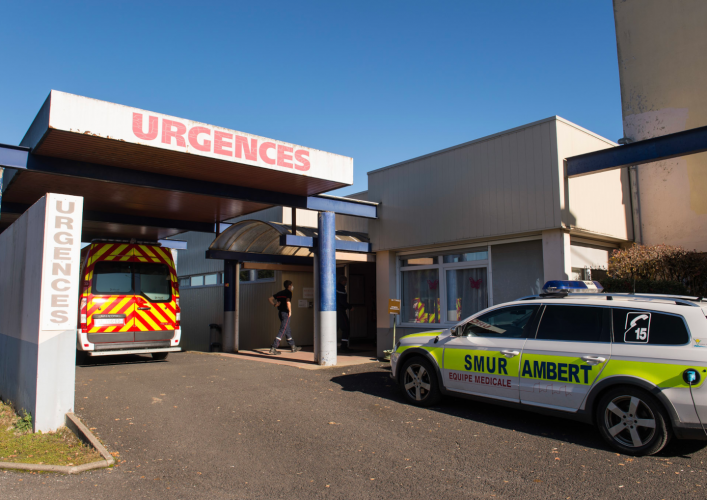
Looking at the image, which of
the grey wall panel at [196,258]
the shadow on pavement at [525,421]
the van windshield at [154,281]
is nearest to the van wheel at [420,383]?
the shadow on pavement at [525,421]

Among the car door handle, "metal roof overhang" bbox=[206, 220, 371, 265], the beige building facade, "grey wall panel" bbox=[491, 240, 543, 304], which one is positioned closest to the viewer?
the car door handle

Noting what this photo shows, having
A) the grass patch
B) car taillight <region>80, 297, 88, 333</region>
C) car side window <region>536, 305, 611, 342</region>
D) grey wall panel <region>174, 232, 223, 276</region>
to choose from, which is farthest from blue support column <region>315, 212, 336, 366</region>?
grey wall panel <region>174, 232, 223, 276</region>

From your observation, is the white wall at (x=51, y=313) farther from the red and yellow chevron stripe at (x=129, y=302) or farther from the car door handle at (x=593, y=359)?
the car door handle at (x=593, y=359)

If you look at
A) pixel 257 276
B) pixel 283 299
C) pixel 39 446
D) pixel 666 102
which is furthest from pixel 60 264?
pixel 666 102

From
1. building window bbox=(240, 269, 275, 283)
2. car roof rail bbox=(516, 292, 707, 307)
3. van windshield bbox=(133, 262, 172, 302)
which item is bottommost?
car roof rail bbox=(516, 292, 707, 307)

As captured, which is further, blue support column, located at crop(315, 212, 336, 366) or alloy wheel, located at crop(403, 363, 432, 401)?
blue support column, located at crop(315, 212, 336, 366)

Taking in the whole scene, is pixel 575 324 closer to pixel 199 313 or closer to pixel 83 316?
pixel 83 316

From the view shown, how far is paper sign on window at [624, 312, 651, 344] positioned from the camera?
5.14m

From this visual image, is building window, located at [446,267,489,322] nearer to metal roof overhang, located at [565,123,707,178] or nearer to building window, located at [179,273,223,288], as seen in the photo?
metal roof overhang, located at [565,123,707,178]

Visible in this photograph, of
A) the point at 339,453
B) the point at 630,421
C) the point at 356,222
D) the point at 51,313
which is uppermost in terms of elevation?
the point at 356,222

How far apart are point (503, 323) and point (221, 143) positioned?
5.47 meters

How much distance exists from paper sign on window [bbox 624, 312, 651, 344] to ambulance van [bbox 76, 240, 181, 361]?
9.09m

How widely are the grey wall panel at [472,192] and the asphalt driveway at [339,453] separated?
179 inches

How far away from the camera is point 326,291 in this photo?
10625mm
